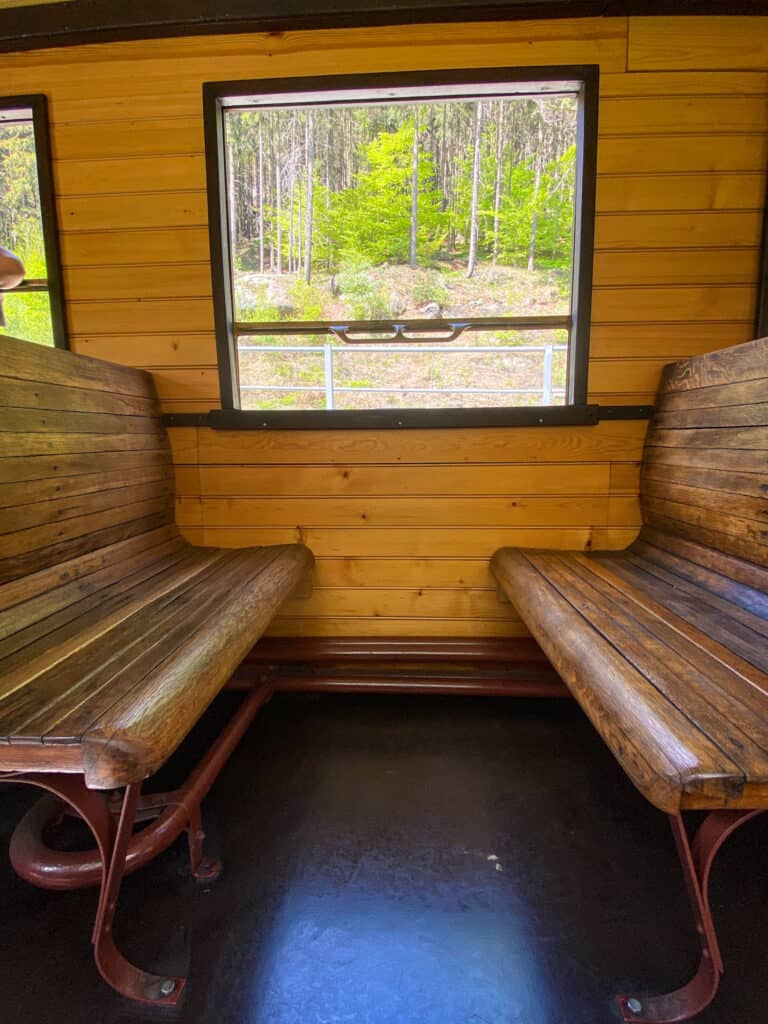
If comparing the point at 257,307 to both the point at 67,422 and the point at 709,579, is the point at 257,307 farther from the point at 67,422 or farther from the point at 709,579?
the point at 709,579

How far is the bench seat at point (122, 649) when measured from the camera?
31.8 inches

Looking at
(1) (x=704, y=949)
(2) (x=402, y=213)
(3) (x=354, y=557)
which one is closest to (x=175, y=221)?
(2) (x=402, y=213)

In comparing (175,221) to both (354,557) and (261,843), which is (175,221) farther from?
(261,843)

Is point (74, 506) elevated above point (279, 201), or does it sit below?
below

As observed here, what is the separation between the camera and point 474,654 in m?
1.98

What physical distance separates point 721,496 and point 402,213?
1534mm

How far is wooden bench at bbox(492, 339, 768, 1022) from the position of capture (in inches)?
30.8

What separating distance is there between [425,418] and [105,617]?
123 centimetres

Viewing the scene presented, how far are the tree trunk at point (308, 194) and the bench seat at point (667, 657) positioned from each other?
1415 mm

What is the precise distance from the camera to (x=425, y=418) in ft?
6.29

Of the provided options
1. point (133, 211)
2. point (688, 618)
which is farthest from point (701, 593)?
point (133, 211)

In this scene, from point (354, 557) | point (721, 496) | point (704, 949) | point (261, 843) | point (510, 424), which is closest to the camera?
point (704, 949)

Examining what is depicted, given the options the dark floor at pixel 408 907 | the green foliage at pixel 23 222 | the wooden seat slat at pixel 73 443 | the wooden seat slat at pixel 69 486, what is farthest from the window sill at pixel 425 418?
the dark floor at pixel 408 907

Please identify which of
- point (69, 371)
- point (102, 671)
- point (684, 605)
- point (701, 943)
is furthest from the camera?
point (69, 371)
